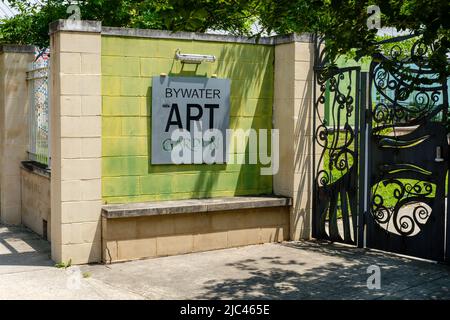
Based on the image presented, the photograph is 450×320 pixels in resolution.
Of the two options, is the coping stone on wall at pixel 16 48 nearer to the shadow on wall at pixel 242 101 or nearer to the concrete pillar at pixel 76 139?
the concrete pillar at pixel 76 139

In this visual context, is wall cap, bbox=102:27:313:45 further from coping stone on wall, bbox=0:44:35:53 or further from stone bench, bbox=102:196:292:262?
coping stone on wall, bbox=0:44:35:53

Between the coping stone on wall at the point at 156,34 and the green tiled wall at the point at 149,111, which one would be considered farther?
the green tiled wall at the point at 149,111

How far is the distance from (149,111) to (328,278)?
280 cm

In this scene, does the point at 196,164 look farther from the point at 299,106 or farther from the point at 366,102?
the point at 366,102

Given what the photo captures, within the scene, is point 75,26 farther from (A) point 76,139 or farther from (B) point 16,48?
(B) point 16,48

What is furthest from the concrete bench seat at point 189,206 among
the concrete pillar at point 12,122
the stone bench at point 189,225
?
the concrete pillar at point 12,122

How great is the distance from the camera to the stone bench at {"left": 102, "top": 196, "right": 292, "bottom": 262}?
7.12 meters

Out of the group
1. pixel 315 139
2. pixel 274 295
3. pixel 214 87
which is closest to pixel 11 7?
pixel 214 87

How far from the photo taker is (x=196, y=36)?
7699mm

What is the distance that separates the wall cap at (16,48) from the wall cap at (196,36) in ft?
8.95

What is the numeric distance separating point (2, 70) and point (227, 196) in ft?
13.1

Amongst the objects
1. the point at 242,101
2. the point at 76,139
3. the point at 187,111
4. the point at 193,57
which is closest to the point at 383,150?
the point at 242,101

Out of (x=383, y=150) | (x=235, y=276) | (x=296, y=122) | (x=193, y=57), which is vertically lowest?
(x=235, y=276)

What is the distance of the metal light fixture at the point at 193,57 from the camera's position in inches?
298
